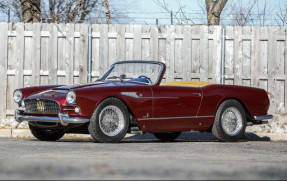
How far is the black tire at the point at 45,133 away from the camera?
9922 mm

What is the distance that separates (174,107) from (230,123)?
1193mm

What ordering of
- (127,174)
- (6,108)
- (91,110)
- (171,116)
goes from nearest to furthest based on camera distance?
(127,174), (91,110), (171,116), (6,108)

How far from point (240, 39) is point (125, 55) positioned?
112 inches

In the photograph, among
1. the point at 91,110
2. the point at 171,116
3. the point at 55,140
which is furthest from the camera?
the point at 55,140

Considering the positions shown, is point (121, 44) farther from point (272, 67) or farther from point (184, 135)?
point (272, 67)

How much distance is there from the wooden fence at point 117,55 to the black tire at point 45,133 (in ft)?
14.6

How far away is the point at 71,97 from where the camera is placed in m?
8.77

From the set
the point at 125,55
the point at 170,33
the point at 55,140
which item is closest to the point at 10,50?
the point at 125,55

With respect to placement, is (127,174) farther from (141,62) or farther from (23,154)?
(141,62)

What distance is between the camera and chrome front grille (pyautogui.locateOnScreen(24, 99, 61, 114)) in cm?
895

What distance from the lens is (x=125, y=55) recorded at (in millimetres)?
14531

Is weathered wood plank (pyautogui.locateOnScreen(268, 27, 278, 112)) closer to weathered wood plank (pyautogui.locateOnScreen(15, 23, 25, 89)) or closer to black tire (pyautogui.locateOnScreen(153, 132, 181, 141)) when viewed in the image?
black tire (pyautogui.locateOnScreen(153, 132, 181, 141))

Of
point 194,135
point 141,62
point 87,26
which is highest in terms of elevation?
point 87,26

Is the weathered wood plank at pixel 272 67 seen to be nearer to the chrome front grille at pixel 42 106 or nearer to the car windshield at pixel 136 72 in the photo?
the car windshield at pixel 136 72
